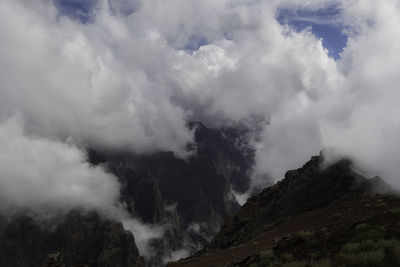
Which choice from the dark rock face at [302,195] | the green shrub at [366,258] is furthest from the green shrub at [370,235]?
the dark rock face at [302,195]

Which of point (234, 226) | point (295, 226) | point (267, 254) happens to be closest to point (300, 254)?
point (267, 254)

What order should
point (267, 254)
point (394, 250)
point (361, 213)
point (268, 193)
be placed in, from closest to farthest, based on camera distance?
point (394, 250) → point (267, 254) → point (361, 213) → point (268, 193)

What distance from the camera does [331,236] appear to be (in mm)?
22109

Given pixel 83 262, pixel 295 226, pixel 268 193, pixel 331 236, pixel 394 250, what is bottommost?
pixel 394 250

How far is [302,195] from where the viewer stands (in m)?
53.7

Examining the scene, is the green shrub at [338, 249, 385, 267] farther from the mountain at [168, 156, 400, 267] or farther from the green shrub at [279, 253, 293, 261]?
the green shrub at [279, 253, 293, 261]

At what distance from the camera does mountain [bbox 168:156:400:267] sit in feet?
57.0

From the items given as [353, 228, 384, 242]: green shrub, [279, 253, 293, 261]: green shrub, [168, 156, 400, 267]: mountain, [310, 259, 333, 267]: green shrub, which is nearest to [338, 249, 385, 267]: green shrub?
[168, 156, 400, 267]: mountain

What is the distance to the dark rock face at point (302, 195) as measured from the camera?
47094 millimetres

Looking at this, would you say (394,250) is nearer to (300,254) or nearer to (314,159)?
(300,254)

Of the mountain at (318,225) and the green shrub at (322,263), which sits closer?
the green shrub at (322,263)

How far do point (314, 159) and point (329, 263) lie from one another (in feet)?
177

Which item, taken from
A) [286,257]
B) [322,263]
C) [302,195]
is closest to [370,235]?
[286,257]

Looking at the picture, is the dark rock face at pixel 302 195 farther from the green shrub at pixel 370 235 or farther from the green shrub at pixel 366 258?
the green shrub at pixel 366 258
